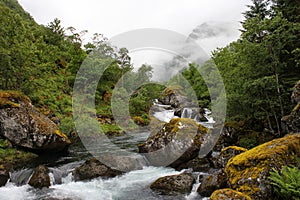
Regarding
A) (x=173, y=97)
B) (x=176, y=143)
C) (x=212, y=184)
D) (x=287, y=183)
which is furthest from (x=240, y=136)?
(x=173, y=97)

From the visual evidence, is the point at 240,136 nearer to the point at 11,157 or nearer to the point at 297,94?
the point at 297,94

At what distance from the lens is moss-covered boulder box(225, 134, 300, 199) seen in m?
7.01

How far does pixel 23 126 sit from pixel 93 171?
230 inches

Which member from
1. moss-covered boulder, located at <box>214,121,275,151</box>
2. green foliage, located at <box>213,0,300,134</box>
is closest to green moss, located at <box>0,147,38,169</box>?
moss-covered boulder, located at <box>214,121,275,151</box>

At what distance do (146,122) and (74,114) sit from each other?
11389mm

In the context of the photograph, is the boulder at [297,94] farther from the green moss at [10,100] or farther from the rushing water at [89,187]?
the green moss at [10,100]

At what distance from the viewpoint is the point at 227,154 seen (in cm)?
1073

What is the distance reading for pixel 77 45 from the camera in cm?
4259

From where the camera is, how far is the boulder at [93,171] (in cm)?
1140

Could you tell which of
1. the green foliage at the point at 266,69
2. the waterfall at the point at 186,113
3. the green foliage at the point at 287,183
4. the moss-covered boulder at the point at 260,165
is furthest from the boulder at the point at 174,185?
the waterfall at the point at 186,113

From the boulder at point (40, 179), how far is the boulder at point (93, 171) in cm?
133

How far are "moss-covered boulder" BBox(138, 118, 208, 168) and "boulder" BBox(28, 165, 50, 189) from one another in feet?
19.0

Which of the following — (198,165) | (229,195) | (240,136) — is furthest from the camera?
(240,136)

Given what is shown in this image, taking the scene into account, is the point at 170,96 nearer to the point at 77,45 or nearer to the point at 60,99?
the point at 77,45
